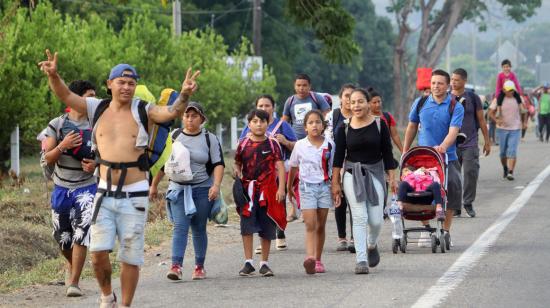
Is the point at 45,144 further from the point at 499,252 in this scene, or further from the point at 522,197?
the point at 522,197

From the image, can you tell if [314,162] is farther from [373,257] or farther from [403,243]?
[403,243]

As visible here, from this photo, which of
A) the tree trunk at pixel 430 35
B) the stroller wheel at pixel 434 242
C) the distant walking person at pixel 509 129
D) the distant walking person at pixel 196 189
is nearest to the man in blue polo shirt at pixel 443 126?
the stroller wheel at pixel 434 242

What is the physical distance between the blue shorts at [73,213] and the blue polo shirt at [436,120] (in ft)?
14.6

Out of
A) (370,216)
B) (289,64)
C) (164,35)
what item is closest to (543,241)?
(370,216)

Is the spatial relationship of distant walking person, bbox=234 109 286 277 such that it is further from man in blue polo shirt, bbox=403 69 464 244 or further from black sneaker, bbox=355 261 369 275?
man in blue polo shirt, bbox=403 69 464 244

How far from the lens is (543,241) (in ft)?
47.5

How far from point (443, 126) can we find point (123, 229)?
5693mm

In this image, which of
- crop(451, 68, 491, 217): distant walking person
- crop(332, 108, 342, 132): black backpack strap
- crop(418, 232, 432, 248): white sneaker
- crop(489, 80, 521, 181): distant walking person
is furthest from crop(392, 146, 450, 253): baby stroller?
crop(489, 80, 521, 181): distant walking person

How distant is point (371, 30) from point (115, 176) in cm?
7930

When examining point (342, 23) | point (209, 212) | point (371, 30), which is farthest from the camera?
point (371, 30)

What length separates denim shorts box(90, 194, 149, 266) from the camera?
9.74 meters

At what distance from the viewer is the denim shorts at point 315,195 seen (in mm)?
12773

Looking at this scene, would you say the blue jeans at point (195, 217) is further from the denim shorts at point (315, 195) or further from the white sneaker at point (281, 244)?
the white sneaker at point (281, 244)

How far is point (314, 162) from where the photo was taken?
1284 cm
